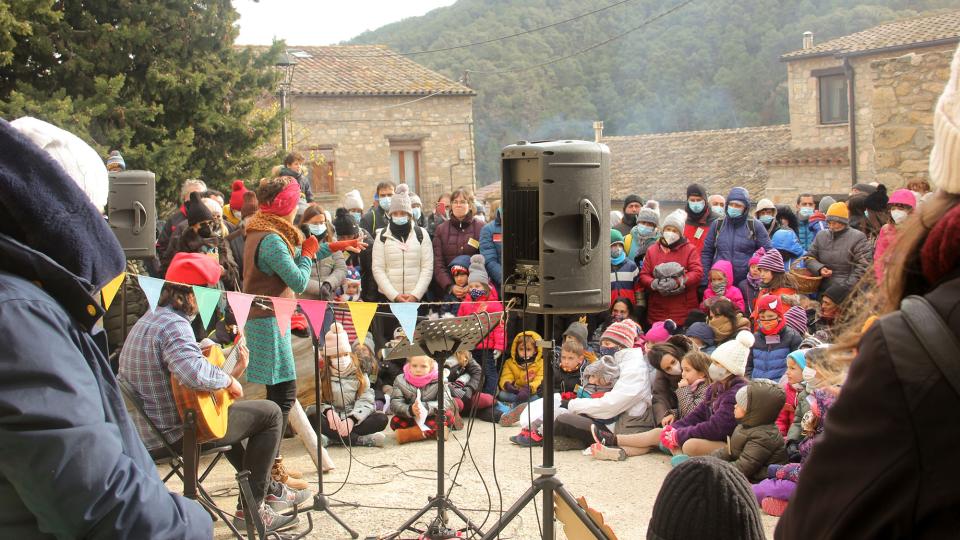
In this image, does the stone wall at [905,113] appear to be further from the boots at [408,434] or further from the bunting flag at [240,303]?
the bunting flag at [240,303]

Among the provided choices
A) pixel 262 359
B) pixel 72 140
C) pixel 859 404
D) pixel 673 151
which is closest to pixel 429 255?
pixel 262 359

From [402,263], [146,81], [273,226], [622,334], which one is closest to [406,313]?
[273,226]

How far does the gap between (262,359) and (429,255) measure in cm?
365

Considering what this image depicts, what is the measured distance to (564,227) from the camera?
4.37 m

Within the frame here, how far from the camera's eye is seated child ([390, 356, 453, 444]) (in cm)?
755

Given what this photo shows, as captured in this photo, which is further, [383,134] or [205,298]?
[383,134]

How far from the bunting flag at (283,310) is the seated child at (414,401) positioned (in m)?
2.14

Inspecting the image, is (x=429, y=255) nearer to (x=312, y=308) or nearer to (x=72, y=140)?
(x=312, y=308)

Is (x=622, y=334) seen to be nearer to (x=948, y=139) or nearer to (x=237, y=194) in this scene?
(x=237, y=194)

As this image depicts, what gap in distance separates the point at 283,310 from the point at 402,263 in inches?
140

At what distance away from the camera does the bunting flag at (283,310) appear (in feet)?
17.9

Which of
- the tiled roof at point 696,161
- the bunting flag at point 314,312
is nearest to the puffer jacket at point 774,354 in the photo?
the bunting flag at point 314,312

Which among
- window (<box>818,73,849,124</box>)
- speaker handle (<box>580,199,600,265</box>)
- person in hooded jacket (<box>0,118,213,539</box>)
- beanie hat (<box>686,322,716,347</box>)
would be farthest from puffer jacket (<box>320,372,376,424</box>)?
window (<box>818,73,849,124</box>)

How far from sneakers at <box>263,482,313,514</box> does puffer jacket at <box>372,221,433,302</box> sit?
3269 mm
